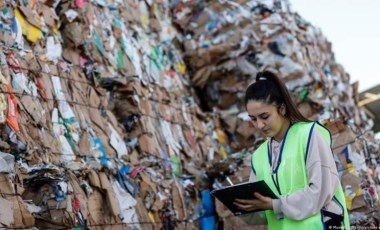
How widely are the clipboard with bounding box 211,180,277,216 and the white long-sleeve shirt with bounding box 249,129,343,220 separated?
64mm

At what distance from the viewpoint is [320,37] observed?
24.2ft

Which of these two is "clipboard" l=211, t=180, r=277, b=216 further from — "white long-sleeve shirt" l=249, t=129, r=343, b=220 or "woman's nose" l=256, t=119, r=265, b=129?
"woman's nose" l=256, t=119, r=265, b=129

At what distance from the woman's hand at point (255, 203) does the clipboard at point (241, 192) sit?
1 centimetres

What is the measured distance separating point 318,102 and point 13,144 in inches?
120

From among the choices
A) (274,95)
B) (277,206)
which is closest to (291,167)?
(277,206)

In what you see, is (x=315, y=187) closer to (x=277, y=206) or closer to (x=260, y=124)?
(x=277, y=206)

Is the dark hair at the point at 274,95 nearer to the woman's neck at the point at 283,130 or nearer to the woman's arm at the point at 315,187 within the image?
the woman's neck at the point at 283,130

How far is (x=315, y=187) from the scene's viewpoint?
7.02ft

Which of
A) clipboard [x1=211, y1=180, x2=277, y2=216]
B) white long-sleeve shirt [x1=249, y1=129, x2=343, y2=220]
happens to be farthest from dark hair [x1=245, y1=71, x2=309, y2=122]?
clipboard [x1=211, y1=180, x2=277, y2=216]

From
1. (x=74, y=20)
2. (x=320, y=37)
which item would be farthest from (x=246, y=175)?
(x=320, y=37)

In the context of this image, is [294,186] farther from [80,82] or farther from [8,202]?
[80,82]

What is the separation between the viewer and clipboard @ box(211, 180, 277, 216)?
7.32ft

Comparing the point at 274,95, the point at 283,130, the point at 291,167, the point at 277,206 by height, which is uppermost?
the point at 274,95

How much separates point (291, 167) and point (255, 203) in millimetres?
194
